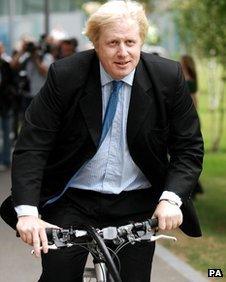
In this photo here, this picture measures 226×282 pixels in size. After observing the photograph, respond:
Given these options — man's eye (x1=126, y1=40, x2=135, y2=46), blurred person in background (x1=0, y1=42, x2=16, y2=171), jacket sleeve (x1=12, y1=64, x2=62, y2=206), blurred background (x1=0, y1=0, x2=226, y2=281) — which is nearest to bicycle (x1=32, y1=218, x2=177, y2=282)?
jacket sleeve (x1=12, y1=64, x2=62, y2=206)

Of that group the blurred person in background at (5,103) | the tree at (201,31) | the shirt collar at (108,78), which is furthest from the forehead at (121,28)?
the blurred person in background at (5,103)

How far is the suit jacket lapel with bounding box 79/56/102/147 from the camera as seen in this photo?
3.34 m

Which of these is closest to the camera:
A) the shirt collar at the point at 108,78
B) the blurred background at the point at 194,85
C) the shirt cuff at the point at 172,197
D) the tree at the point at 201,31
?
the shirt cuff at the point at 172,197

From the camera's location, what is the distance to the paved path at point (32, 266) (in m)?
6.31

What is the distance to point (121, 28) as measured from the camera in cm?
318

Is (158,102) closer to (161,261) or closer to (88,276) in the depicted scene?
(88,276)

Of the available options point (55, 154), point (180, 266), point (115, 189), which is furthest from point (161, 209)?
point (180, 266)

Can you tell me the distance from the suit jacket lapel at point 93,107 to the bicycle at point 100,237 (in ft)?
1.32

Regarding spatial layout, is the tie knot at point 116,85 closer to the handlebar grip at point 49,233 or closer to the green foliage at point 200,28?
the handlebar grip at point 49,233

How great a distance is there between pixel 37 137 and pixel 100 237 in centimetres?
57

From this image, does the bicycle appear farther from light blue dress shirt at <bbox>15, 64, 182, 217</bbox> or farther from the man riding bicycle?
light blue dress shirt at <bbox>15, 64, 182, 217</bbox>

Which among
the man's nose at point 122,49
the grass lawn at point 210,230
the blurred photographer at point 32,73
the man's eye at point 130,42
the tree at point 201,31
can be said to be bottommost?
the grass lawn at point 210,230

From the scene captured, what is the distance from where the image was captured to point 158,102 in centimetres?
341

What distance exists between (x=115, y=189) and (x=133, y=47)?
628mm
